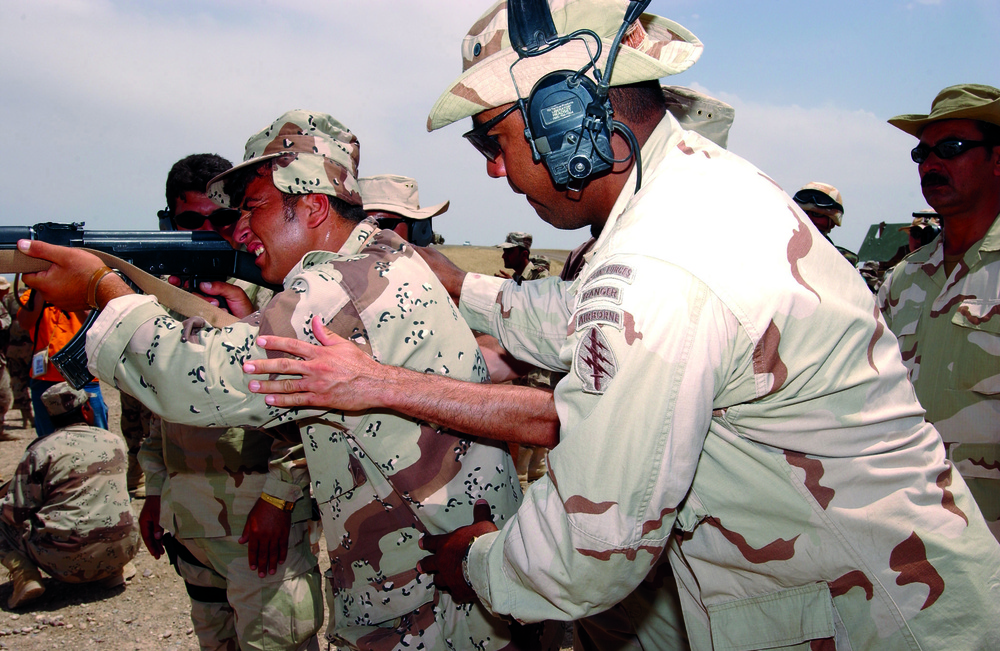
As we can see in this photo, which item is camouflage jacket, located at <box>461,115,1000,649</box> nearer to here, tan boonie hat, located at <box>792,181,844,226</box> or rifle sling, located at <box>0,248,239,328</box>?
rifle sling, located at <box>0,248,239,328</box>

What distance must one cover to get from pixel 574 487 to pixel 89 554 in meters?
5.27

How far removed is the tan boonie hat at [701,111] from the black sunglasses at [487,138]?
0.72 m

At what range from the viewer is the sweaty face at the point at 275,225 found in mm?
2535

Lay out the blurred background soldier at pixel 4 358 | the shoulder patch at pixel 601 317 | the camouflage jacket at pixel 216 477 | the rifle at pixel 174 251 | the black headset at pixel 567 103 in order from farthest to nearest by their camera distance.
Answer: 1. the blurred background soldier at pixel 4 358
2. the camouflage jacket at pixel 216 477
3. the rifle at pixel 174 251
4. the black headset at pixel 567 103
5. the shoulder patch at pixel 601 317

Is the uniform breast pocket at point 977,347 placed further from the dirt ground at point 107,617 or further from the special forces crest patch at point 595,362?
the dirt ground at point 107,617

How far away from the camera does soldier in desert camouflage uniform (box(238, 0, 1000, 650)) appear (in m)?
1.29

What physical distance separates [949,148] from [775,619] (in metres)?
3.29

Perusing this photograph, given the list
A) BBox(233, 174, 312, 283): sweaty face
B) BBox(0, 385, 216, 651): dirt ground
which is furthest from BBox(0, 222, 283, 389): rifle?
BBox(0, 385, 216, 651): dirt ground

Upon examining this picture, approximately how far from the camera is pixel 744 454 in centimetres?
148

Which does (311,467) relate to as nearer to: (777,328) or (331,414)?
(331,414)

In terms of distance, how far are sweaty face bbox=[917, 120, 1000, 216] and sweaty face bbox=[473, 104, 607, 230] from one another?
9.17ft

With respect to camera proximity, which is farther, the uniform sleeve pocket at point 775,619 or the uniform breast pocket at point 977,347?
the uniform breast pocket at point 977,347

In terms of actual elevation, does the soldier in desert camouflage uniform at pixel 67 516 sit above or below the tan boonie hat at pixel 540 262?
below

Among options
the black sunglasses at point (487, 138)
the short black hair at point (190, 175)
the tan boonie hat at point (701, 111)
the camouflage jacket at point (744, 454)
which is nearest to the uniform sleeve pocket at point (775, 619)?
the camouflage jacket at point (744, 454)
